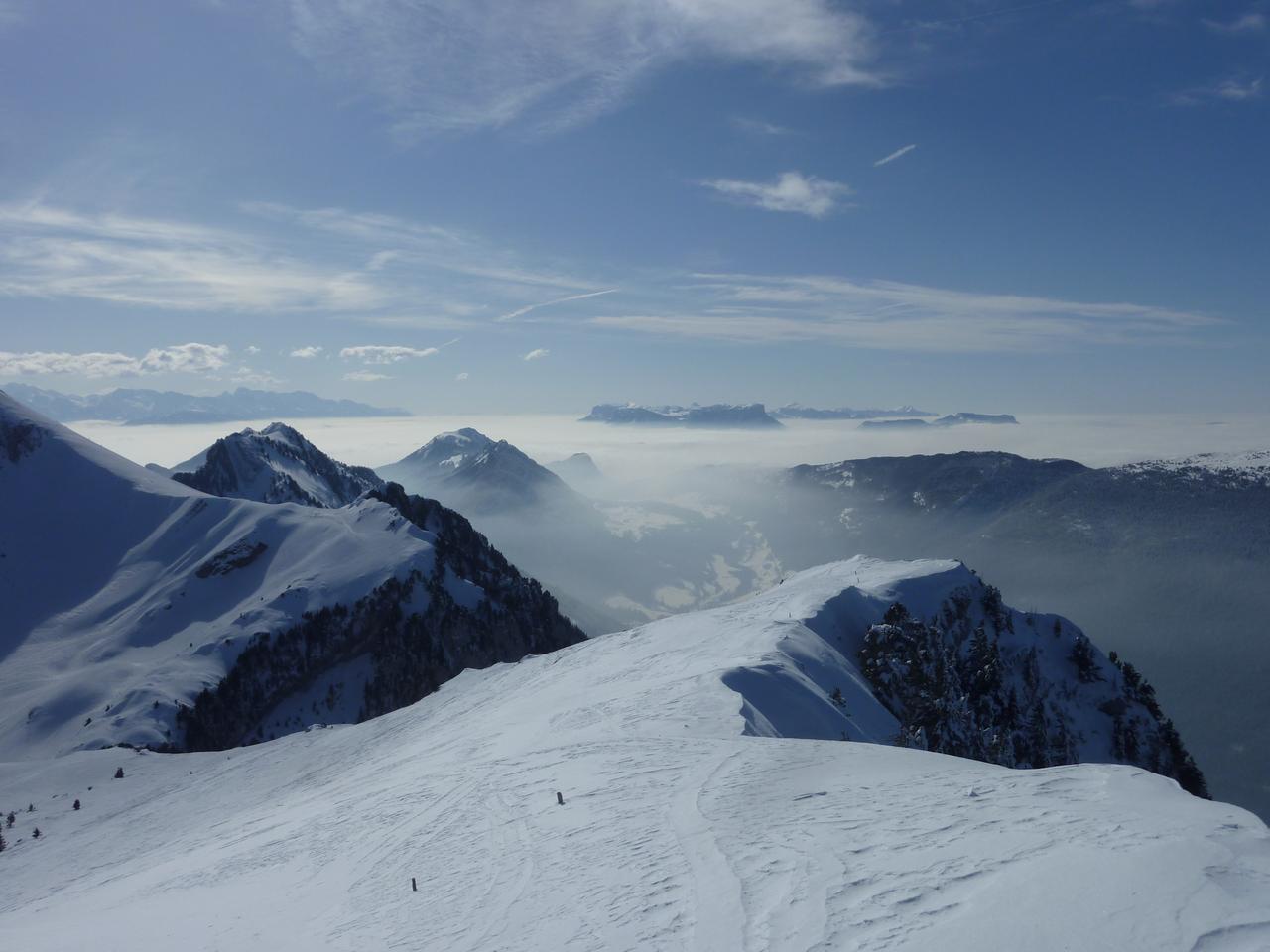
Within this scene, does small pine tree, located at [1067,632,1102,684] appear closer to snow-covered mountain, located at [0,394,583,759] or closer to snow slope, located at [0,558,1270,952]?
snow slope, located at [0,558,1270,952]

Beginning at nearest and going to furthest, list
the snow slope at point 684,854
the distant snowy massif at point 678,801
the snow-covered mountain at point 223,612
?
the snow slope at point 684,854 → the distant snowy massif at point 678,801 → the snow-covered mountain at point 223,612

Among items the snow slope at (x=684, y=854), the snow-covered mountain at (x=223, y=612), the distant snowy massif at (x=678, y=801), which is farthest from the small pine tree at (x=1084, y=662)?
the snow-covered mountain at (x=223, y=612)

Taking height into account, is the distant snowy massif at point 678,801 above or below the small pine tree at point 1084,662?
above

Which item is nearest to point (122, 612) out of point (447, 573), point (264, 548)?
point (264, 548)

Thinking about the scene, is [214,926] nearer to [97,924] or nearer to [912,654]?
[97,924]

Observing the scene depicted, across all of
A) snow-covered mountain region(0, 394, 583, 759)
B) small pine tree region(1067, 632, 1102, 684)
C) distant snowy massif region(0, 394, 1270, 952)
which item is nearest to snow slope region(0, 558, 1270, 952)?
distant snowy massif region(0, 394, 1270, 952)

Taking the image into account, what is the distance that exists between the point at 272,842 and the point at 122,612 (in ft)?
502

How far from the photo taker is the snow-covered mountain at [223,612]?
108 m

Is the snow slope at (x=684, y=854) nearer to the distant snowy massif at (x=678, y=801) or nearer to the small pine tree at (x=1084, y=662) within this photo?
the distant snowy massif at (x=678, y=801)

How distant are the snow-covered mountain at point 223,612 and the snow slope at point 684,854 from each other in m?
79.0

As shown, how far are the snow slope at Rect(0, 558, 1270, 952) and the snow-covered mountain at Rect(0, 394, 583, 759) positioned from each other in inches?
3112

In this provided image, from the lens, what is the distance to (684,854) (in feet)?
47.2

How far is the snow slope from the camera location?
32.9 feet

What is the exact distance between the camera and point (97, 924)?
20.2 metres
